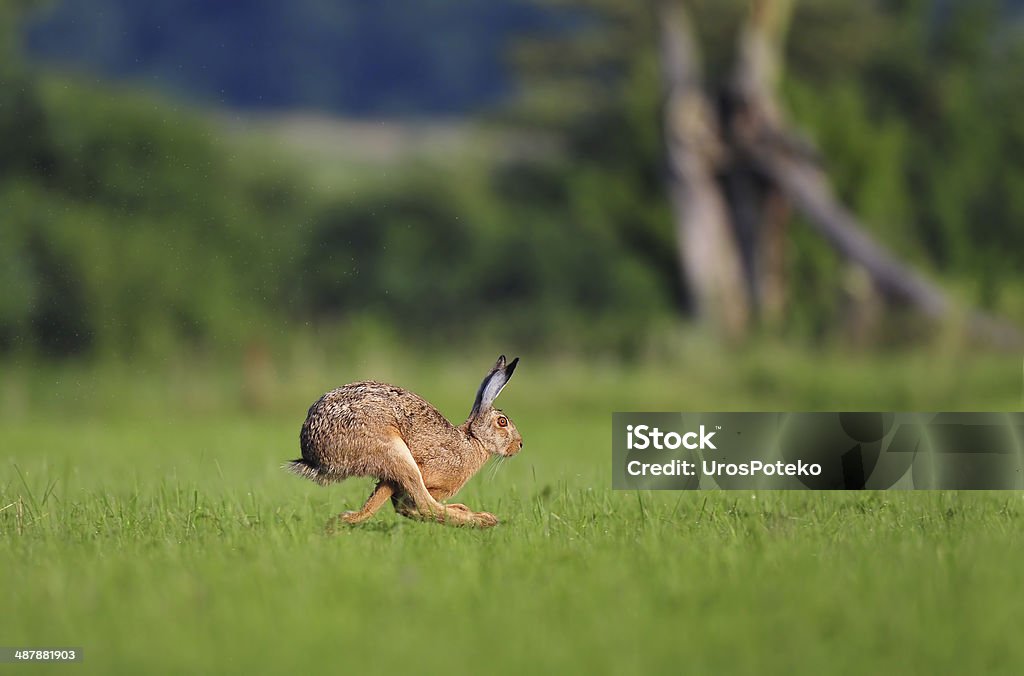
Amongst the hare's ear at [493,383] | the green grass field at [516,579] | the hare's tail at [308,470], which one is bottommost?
the green grass field at [516,579]

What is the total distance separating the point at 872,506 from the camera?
275 inches

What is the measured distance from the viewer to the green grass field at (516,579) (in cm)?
413

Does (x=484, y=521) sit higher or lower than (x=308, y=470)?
lower

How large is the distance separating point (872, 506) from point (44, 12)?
26630mm

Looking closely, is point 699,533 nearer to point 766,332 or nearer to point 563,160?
point 766,332

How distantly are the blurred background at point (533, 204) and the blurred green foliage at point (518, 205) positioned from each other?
75 mm

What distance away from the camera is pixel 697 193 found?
87.1 feet

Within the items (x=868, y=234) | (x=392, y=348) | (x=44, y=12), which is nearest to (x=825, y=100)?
(x=868, y=234)

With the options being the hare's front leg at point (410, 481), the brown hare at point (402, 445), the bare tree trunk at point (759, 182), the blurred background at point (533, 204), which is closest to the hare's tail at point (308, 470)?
the brown hare at point (402, 445)

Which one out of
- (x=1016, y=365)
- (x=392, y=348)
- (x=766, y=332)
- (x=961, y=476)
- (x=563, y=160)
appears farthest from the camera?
(x=563, y=160)

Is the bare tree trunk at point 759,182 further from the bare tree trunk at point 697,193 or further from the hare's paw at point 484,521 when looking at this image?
the hare's paw at point 484,521

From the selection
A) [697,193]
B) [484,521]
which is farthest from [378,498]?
[697,193]

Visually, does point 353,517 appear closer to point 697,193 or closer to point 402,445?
point 402,445

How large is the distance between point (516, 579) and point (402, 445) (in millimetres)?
1116
